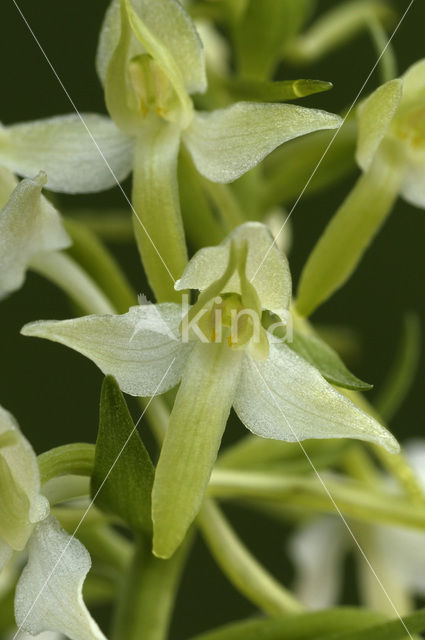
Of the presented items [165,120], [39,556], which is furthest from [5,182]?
[39,556]

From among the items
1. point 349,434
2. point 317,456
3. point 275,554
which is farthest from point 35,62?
point 349,434

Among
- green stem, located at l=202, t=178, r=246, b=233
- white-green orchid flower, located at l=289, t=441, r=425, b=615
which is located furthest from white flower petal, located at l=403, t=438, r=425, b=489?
green stem, located at l=202, t=178, r=246, b=233

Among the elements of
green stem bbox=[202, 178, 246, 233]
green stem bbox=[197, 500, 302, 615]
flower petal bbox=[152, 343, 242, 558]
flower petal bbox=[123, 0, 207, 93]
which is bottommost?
green stem bbox=[197, 500, 302, 615]

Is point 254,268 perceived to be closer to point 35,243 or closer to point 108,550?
point 35,243

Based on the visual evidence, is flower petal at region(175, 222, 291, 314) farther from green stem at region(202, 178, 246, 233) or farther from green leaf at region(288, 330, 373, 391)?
green stem at region(202, 178, 246, 233)

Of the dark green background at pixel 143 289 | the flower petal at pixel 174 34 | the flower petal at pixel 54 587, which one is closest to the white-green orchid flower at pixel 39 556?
the flower petal at pixel 54 587

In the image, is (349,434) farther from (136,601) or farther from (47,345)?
(47,345)
